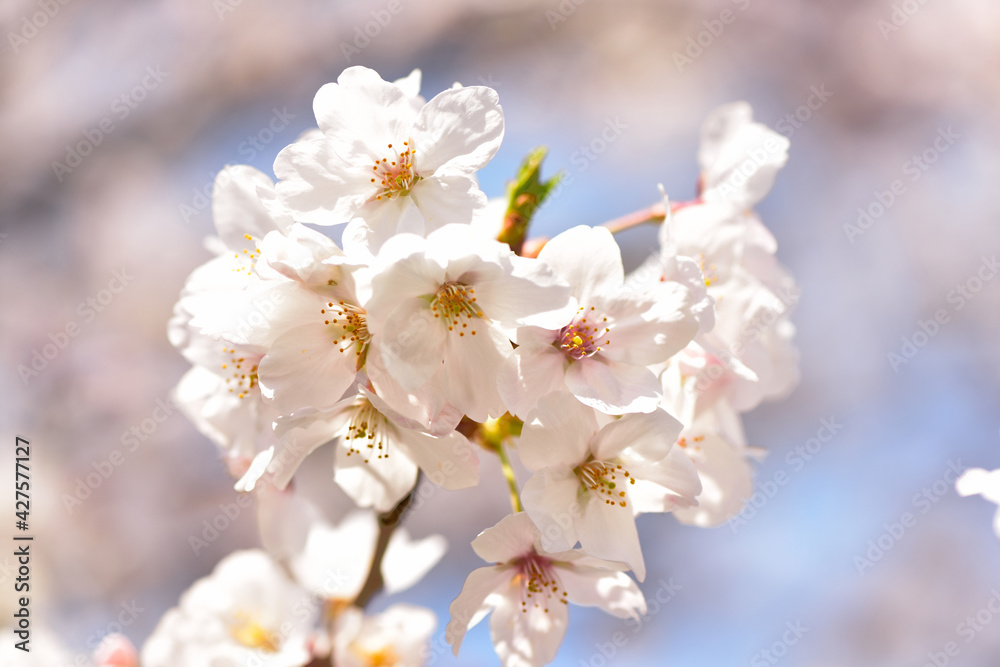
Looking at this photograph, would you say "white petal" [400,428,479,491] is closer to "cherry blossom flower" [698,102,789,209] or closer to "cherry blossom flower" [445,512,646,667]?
"cherry blossom flower" [445,512,646,667]

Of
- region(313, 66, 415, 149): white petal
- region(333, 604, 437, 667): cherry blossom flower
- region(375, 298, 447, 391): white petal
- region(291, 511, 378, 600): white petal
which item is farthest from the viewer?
region(291, 511, 378, 600): white petal

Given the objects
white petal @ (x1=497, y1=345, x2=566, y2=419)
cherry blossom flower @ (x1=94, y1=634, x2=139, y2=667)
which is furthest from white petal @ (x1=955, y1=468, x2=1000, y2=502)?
cherry blossom flower @ (x1=94, y1=634, x2=139, y2=667)

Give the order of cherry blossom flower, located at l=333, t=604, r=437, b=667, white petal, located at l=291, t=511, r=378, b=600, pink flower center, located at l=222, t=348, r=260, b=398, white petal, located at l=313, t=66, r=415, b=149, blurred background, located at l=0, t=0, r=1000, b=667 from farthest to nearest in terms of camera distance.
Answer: blurred background, located at l=0, t=0, r=1000, b=667 < white petal, located at l=291, t=511, r=378, b=600 < cherry blossom flower, located at l=333, t=604, r=437, b=667 < pink flower center, located at l=222, t=348, r=260, b=398 < white petal, located at l=313, t=66, r=415, b=149

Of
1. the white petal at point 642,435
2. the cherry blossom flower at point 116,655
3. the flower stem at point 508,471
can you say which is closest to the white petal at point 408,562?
the flower stem at point 508,471

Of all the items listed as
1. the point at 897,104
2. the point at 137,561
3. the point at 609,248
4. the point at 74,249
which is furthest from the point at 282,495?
the point at 897,104

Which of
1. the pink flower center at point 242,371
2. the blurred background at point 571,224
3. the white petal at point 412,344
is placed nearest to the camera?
the white petal at point 412,344

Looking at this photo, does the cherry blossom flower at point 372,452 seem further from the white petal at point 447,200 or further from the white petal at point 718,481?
the white petal at point 718,481

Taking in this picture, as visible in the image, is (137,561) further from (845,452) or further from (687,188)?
(845,452)

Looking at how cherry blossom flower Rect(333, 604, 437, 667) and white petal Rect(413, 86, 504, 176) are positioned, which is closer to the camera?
white petal Rect(413, 86, 504, 176)
